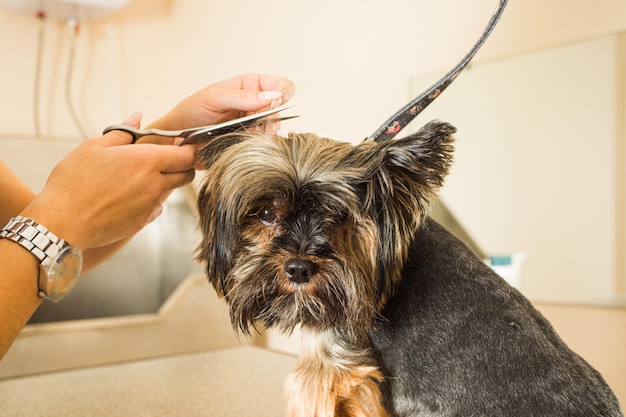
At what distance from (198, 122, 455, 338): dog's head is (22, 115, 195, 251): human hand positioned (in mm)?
99

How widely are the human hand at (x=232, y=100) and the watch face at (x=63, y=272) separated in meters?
0.29

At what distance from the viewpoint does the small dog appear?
62cm

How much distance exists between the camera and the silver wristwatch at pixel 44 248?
2.25 feet

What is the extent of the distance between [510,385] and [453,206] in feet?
2.30

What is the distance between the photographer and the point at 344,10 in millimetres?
1506

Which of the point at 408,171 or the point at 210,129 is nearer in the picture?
the point at 408,171

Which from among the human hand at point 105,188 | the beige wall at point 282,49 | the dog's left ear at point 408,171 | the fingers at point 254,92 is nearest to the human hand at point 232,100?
the fingers at point 254,92

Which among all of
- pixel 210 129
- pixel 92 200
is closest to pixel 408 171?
pixel 210 129

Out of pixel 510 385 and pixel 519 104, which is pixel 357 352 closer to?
pixel 510 385

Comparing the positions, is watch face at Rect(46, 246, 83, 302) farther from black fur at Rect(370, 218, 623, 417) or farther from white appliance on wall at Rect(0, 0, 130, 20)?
white appliance on wall at Rect(0, 0, 130, 20)

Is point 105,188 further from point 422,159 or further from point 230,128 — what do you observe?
point 422,159

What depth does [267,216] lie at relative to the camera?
0.72m

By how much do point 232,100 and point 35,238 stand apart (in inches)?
12.8

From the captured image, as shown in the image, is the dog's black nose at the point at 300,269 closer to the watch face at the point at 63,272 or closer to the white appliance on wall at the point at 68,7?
the watch face at the point at 63,272
